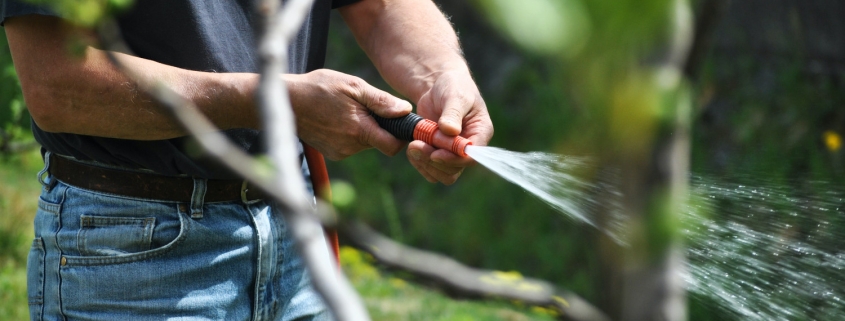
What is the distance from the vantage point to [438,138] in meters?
1.87

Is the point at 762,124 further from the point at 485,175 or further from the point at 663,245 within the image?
the point at 663,245

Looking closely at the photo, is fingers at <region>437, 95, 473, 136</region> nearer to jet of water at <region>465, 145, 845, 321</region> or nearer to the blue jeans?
jet of water at <region>465, 145, 845, 321</region>

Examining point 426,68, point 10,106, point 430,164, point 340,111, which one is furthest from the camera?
point 10,106

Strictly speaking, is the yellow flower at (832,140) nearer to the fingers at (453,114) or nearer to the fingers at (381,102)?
the fingers at (453,114)

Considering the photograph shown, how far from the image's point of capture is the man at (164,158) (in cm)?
171

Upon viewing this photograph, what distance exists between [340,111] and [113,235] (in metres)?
0.57

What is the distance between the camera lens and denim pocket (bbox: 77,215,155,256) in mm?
1841

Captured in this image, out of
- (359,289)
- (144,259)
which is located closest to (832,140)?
(359,289)

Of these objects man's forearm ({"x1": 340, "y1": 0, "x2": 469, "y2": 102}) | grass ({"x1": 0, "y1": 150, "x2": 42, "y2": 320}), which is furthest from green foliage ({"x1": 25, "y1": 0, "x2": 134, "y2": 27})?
grass ({"x1": 0, "y1": 150, "x2": 42, "y2": 320})

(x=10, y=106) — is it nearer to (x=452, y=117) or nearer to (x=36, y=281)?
(x=36, y=281)

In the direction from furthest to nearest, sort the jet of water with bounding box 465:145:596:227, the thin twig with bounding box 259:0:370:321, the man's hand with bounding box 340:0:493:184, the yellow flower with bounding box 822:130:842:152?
1. the yellow flower with bounding box 822:130:842:152
2. the man's hand with bounding box 340:0:493:184
3. the jet of water with bounding box 465:145:596:227
4. the thin twig with bounding box 259:0:370:321

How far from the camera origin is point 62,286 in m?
1.84

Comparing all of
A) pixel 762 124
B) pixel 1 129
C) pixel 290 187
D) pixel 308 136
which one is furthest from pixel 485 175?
pixel 290 187

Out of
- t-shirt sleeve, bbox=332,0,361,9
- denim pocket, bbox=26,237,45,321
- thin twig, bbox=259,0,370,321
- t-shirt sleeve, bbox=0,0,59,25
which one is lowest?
denim pocket, bbox=26,237,45,321
